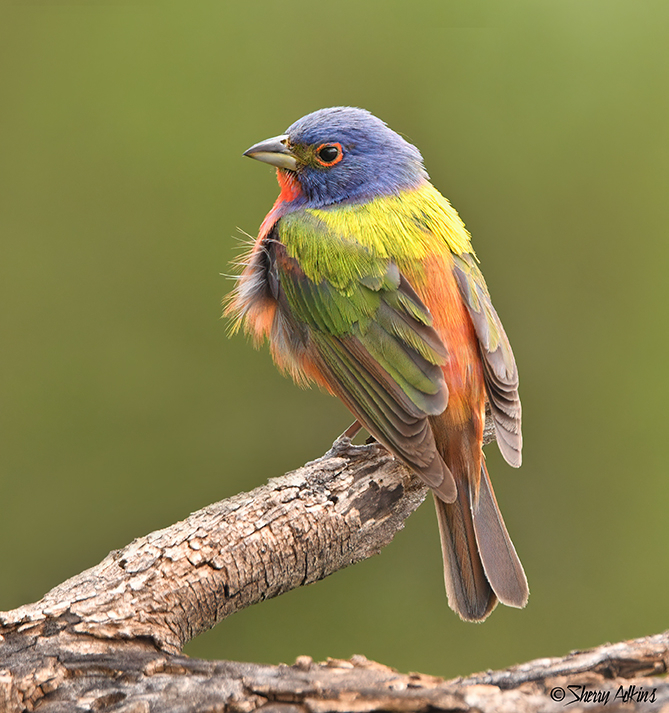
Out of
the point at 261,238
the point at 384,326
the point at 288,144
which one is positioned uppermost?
the point at 288,144

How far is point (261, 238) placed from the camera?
4102mm

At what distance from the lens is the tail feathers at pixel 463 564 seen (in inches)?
129

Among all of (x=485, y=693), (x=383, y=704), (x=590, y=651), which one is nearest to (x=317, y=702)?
(x=383, y=704)

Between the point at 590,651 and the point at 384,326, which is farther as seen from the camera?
the point at 384,326

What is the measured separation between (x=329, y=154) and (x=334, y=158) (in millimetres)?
32

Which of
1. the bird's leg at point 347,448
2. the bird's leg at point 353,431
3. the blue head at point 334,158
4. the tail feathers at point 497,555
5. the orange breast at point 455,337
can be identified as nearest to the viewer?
the tail feathers at point 497,555

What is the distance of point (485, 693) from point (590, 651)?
37 cm

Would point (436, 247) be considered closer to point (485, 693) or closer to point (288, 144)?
point (288, 144)

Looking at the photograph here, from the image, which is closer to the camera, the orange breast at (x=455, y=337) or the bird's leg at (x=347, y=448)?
the orange breast at (x=455, y=337)

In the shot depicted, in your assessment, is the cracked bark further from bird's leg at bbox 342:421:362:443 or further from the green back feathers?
the green back feathers

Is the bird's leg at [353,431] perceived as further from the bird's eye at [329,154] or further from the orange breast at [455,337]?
the bird's eye at [329,154]

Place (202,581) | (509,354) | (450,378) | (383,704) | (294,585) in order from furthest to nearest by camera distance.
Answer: (509,354)
(450,378)
(294,585)
(202,581)
(383,704)

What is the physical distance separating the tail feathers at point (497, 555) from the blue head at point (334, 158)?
1620 mm
